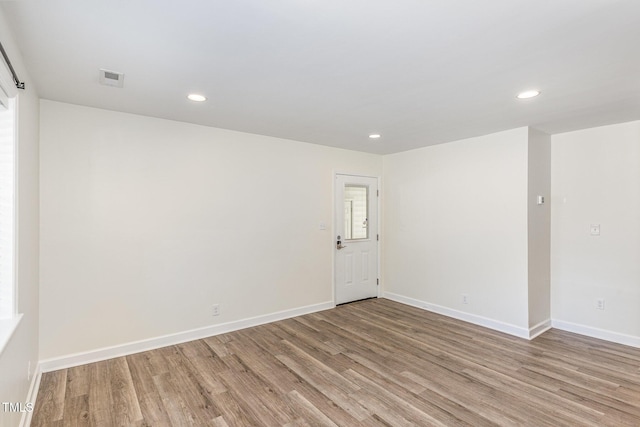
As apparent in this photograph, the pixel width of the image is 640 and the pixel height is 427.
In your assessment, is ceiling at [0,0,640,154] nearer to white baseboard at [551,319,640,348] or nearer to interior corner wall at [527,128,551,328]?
interior corner wall at [527,128,551,328]

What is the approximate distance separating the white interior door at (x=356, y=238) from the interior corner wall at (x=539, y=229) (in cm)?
225

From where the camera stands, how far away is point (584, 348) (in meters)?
3.41

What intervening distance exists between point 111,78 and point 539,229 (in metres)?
4.62

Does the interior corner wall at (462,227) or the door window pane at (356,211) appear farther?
the door window pane at (356,211)

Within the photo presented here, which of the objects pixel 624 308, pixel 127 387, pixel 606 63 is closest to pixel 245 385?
pixel 127 387

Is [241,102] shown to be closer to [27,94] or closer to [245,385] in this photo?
[27,94]

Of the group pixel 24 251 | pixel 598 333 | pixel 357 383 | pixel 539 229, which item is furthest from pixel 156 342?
pixel 598 333

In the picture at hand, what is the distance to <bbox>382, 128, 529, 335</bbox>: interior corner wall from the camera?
3.80 m

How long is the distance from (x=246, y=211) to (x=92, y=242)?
1.61 meters

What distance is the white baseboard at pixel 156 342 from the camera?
2922mm

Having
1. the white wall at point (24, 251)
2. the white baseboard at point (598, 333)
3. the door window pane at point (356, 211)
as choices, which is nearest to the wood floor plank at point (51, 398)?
the white wall at point (24, 251)

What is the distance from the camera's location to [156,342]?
338 cm

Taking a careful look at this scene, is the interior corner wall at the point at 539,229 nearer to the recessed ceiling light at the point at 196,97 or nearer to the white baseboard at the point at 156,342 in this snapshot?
the white baseboard at the point at 156,342

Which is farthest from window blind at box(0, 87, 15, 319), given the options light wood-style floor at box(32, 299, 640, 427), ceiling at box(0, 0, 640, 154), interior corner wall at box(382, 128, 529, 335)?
interior corner wall at box(382, 128, 529, 335)
